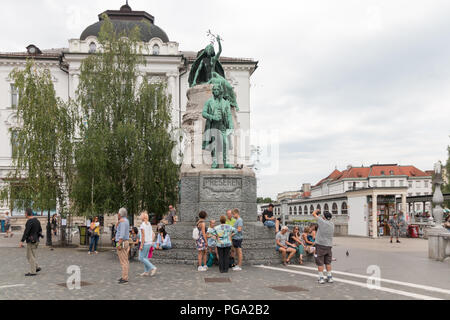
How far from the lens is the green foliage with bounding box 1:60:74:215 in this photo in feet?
64.2

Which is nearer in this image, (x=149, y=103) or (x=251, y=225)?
(x=251, y=225)

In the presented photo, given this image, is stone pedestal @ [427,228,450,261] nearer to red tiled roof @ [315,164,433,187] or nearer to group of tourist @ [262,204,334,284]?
group of tourist @ [262,204,334,284]

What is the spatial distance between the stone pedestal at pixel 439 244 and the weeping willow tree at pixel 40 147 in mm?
15691

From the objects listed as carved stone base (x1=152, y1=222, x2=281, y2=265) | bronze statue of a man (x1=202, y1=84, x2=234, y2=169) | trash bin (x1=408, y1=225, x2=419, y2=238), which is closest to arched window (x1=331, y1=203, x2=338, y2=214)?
trash bin (x1=408, y1=225, x2=419, y2=238)

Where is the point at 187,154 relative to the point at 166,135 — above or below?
below

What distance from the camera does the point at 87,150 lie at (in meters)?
18.9

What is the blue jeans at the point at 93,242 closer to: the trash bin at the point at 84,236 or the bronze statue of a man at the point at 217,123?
the trash bin at the point at 84,236

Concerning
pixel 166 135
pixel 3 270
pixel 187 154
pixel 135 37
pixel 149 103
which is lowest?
pixel 3 270

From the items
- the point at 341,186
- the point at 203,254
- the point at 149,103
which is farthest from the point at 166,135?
the point at 341,186

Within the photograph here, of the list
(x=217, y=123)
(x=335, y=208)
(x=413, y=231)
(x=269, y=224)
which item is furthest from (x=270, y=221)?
(x=335, y=208)

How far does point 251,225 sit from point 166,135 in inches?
340

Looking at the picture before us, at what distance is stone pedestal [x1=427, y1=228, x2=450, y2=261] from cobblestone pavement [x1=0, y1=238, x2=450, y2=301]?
67 cm
